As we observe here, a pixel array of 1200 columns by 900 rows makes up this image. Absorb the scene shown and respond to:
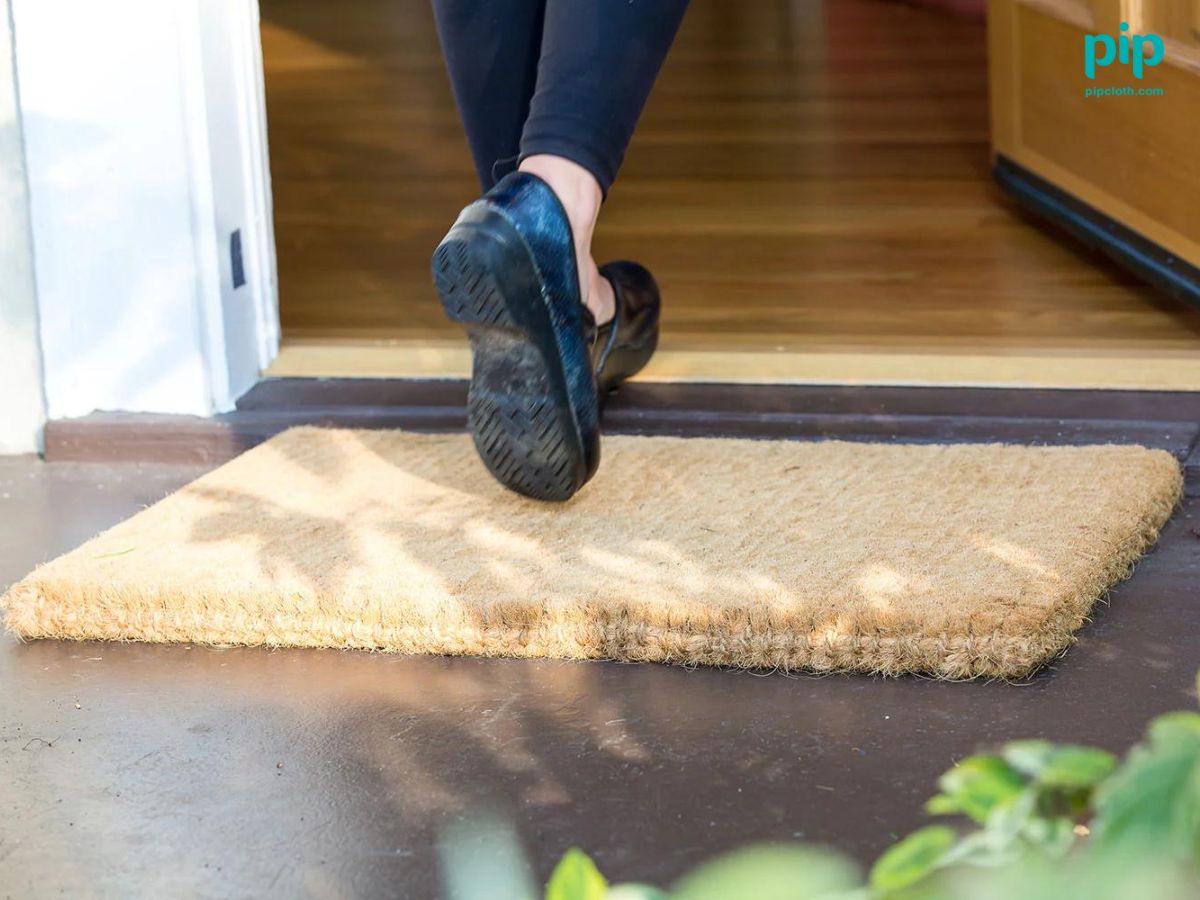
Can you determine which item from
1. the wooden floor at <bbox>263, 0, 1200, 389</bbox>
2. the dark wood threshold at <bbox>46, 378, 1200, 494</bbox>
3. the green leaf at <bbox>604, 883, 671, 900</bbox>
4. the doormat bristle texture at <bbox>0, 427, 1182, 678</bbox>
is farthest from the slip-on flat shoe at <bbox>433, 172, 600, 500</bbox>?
the green leaf at <bbox>604, 883, 671, 900</bbox>

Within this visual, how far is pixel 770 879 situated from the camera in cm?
23

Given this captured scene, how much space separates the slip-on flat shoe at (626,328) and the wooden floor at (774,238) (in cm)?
11

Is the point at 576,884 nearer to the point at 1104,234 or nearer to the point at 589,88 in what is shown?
the point at 589,88

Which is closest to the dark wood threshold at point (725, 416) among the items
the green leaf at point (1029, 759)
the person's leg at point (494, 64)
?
the person's leg at point (494, 64)

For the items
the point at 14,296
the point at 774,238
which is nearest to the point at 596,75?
the point at 14,296

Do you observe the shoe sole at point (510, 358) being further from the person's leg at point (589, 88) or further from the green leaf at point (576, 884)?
the green leaf at point (576, 884)

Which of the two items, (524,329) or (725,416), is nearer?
(524,329)

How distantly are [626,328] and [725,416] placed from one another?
175 millimetres

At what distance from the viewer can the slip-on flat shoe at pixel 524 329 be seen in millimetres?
1387

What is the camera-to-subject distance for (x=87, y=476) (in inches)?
75.0

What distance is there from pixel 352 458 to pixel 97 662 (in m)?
0.50

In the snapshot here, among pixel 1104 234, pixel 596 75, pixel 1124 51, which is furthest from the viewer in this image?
pixel 1104 234

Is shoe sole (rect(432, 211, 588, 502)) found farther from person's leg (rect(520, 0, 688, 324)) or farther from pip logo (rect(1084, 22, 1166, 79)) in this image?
pip logo (rect(1084, 22, 1166, 79))

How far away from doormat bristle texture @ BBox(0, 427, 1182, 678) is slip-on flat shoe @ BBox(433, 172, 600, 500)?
104 millimetres
